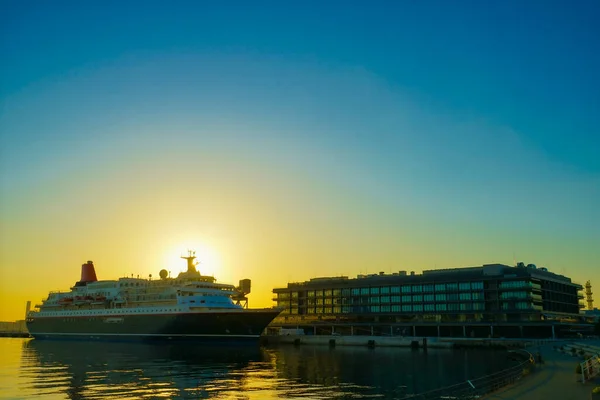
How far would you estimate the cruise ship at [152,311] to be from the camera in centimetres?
10531

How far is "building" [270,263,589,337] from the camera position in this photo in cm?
13638

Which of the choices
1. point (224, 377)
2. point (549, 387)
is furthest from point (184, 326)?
point (549, 387)

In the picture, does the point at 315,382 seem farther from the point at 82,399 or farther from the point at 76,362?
the point at 76,362

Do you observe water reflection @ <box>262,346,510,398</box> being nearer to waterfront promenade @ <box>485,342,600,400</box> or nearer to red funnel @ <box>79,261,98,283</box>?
waterfront promenade @ <box>485,342,600,400</box>

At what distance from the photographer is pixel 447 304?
14725 cm

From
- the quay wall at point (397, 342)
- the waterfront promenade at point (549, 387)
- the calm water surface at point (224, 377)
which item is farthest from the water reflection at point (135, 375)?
the quay wall at point (397, 342)

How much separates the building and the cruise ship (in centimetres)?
5479

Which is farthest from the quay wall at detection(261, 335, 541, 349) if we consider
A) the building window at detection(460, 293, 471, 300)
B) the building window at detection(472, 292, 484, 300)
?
the building window at detection(460, 293, 471, 300)

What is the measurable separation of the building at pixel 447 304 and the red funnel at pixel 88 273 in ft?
195

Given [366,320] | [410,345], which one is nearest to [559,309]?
[366,320]

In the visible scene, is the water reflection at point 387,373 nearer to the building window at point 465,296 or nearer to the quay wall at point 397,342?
the quay wall at point 397,342

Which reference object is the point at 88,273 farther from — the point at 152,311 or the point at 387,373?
the point at 387,373

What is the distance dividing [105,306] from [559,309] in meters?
127

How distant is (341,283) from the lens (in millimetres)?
171375
